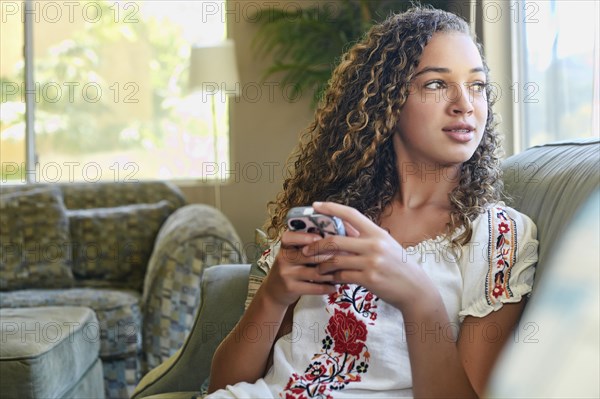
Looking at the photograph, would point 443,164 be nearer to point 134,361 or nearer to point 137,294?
point 134,361

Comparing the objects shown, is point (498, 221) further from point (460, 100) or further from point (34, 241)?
point (34, 241)

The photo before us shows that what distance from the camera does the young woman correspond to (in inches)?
43.0

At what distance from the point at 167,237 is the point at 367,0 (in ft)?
5.12

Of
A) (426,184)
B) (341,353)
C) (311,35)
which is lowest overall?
(341,353)

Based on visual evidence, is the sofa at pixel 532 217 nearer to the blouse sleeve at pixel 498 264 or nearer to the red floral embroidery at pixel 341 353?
the blouse sleeve at pixel 498 264

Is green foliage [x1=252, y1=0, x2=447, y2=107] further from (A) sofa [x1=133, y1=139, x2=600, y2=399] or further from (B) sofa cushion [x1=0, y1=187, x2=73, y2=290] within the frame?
(A) sofa [x1=133, y1=139, x2=600, y2=399]

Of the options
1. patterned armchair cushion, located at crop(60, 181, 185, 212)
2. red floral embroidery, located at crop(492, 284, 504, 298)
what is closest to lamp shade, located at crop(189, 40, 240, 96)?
patterned armchair cushion, located at crop(60, 181, 185, 212)

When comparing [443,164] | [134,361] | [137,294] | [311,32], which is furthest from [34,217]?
[443,164]

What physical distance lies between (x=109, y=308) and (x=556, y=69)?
5.82ft

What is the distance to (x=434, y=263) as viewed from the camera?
124 cm

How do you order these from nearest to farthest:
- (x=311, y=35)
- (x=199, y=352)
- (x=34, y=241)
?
(x=199, y=352), (x=34, y=241), (x=311, y=35)

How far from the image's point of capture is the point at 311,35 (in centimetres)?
422

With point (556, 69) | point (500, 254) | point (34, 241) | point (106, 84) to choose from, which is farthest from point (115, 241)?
point (500, 254)

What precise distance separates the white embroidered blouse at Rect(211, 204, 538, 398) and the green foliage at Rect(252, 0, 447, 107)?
9.24ft
